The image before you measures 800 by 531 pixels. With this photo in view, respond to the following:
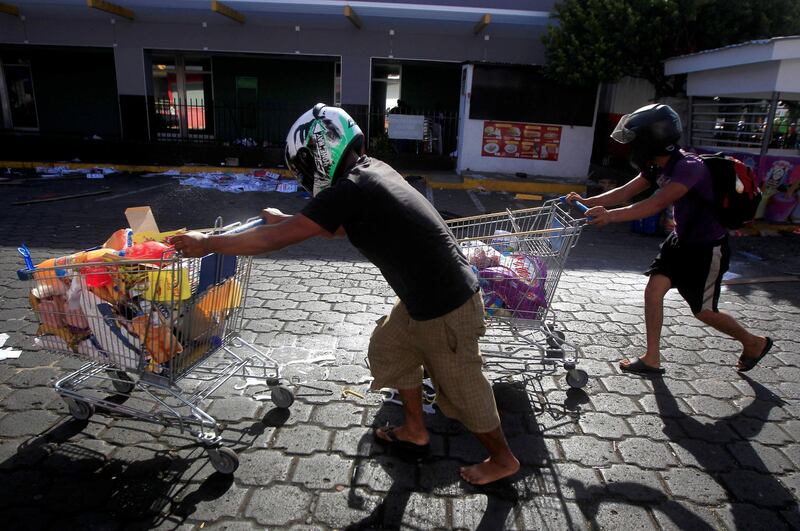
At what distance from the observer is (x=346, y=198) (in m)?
2.46

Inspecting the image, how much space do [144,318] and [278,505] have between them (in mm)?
1206

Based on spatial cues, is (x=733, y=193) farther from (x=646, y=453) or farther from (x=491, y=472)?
(x=491, y=472)

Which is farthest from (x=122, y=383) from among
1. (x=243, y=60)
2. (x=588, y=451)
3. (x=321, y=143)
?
(x=243, y=60)

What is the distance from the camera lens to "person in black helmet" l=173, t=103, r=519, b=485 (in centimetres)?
251

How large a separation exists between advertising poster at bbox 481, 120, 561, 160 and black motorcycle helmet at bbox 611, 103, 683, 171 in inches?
392

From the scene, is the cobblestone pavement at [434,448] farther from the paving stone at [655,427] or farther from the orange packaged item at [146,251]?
the orange packaged item at [146,251]

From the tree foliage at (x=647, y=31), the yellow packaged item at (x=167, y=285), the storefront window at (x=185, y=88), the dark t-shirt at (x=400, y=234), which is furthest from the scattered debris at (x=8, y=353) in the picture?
the storefront window at (x=185, y=88)

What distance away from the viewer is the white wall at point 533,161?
44.5 feet

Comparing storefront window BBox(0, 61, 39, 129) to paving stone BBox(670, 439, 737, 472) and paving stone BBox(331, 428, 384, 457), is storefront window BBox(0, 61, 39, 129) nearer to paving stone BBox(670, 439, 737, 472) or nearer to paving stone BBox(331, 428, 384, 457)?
paving stone BBox(331, 428, 384, 457)

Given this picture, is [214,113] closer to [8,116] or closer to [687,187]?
[8,116]

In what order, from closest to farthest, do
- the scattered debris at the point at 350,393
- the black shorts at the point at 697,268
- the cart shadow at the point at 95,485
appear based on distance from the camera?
the cart shadow at the point at 95,485 → the scattered debris at the point at 350,393 → the black shorts at the point at 697,268

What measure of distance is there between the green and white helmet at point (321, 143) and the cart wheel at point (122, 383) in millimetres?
1930

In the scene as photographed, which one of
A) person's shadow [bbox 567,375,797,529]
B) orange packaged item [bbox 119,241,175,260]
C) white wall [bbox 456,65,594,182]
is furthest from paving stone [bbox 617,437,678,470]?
white wall [bbox 456,65,594,182]

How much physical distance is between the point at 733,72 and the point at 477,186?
550 cm
